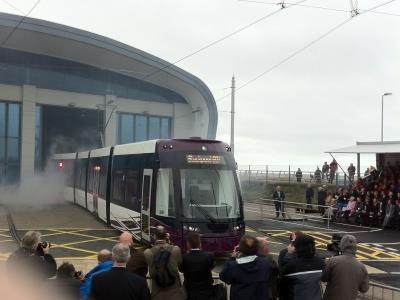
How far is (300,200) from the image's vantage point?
108ft

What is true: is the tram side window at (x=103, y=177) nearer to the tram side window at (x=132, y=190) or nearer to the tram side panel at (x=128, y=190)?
the tram side panel at (x=128, y=190)

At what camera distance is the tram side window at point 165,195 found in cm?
1202

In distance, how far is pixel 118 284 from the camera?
439 centimetres

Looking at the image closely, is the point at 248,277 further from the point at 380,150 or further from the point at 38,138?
the point at 38,138

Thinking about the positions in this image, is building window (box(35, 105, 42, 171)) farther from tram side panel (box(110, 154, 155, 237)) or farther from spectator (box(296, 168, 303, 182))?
tram side panel (box(110, 154, 155, 237))

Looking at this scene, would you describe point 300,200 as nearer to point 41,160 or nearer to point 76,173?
point 76,173

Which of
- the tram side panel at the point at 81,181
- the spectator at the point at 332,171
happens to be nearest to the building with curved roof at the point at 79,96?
the spectator at the point at 332,171

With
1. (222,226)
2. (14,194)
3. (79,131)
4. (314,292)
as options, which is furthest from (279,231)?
(79,131)

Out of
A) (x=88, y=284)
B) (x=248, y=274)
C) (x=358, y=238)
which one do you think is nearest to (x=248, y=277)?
(x=248, y=274)

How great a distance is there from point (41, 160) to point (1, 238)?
22271 mm

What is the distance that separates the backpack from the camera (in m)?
5.28

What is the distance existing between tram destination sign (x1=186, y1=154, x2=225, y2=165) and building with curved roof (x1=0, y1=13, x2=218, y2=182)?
23.9 meters

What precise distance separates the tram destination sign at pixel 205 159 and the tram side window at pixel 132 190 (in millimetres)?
2037

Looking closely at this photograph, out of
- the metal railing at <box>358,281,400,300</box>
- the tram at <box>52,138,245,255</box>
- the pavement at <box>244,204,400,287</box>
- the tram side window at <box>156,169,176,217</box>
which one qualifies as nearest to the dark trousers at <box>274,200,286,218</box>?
the pavement at <box>244,204,400,287</box>
